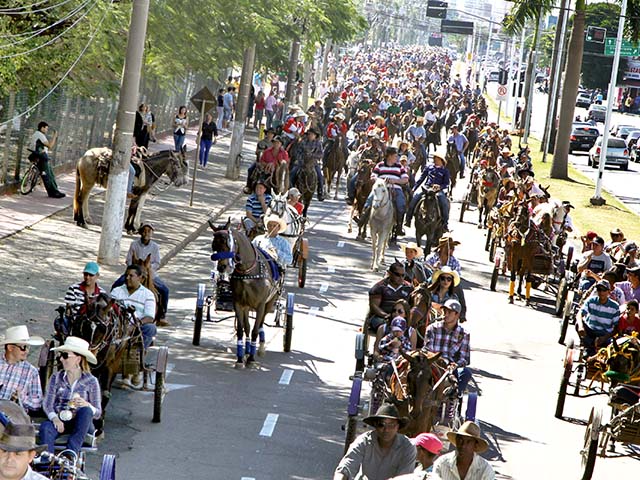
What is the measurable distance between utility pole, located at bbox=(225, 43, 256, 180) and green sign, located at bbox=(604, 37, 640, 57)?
49.7 feet

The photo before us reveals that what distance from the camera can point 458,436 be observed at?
11.3 meters

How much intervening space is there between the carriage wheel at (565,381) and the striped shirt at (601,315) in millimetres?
1333

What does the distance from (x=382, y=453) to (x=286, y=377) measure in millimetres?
7723

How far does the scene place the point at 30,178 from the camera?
3366 centimetres

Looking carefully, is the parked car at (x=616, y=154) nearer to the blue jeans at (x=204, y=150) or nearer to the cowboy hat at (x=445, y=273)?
the blue jeans at (x=204, y=150)

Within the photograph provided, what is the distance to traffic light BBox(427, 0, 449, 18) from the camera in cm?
9306

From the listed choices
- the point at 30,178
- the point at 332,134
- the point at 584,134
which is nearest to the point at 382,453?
the point at 30,178

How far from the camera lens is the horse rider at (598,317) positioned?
20.3 m

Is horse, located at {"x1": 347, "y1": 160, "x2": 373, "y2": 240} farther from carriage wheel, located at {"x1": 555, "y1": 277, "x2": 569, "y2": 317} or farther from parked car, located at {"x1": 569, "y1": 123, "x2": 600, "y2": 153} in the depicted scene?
parked car, located at {"x1": 569, "y1": 123, "x2": 600, "y2": 153}

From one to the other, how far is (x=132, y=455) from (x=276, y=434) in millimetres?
2025

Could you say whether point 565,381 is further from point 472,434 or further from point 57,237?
point 57,237

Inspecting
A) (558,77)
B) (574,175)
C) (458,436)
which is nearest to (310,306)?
(458,436)

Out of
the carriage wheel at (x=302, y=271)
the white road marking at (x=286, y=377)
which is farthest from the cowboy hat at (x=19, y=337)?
the carriage wheel at (x=302, y=271)

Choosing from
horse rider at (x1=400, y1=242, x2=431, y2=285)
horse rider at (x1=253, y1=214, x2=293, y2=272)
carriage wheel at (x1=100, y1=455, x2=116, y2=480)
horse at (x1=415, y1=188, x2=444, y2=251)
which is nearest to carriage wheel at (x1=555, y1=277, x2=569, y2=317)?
horse at (x1=415, y1=188, x2=444, y2=251)
